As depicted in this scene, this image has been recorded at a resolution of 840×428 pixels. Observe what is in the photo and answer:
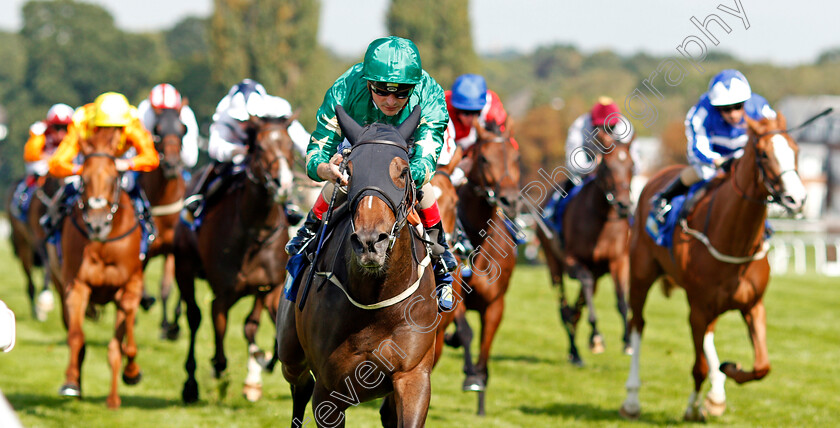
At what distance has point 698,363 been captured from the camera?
7434 mm

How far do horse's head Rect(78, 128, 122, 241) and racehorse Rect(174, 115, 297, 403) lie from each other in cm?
86

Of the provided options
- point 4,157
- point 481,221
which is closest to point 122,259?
point 481,221

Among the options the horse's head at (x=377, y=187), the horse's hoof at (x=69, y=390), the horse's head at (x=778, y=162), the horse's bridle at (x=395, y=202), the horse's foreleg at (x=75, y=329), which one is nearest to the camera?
the horse's head at (x=377, y=187)

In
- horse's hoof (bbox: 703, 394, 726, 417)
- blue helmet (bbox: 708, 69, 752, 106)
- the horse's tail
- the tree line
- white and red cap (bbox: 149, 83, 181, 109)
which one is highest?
the tree line

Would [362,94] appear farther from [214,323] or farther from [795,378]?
[795,378]

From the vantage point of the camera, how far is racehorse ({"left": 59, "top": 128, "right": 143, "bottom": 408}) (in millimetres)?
7566

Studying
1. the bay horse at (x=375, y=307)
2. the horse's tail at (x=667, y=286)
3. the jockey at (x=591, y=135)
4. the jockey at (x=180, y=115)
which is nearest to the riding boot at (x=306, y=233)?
the bay horse at (x=375, y=307)

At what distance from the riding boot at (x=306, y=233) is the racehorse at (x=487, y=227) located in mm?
2544

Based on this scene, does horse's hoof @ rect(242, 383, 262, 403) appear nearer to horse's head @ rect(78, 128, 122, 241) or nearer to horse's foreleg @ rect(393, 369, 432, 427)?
horse's head @ rect(78, 128, 122, 241)

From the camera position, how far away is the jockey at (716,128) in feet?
25.1

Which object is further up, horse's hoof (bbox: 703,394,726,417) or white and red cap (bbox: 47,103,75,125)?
white and red cap (bbox: 47,103,75,125)

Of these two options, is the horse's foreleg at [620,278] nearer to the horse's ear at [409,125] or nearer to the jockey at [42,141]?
the jockey at [42,141]

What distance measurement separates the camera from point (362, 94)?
4.85 metres

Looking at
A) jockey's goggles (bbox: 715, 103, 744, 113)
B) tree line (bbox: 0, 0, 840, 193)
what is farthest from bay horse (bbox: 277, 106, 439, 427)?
tree line (bbox: 0, 0, 840, 193)
